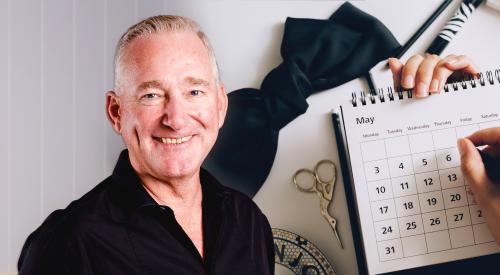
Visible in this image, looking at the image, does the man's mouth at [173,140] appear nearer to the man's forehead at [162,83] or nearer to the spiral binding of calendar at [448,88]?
the man's forehead at [162,83]

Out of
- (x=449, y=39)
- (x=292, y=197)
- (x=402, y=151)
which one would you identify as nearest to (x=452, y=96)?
(x=402, y=151)

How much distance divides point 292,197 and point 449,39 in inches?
23.9

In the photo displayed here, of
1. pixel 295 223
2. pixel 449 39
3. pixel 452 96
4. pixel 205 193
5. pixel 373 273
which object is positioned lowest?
pixel 373 273

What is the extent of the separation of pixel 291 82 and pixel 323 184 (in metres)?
0.29

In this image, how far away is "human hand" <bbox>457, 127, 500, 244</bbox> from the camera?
96cm

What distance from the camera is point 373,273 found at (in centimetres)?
99

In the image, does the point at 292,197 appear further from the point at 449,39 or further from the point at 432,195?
the point at 449,39

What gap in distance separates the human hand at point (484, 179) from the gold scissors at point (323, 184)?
0.38 m

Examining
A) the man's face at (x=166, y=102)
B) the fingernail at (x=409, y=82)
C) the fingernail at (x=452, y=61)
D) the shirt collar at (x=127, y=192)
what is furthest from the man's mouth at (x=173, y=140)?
the fingernail at (x=452, y=61)

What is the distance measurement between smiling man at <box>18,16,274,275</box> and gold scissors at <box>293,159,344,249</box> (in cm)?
39

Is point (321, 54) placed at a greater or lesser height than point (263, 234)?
greater

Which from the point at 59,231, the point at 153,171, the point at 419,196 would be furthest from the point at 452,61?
the point at 59,231

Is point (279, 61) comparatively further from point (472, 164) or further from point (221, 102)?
point (472, 164)

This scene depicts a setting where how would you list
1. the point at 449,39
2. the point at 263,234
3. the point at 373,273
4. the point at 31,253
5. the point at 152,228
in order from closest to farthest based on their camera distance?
1. the point at 31,253
2. the point at 152,228
3. the point at 373,273
4. the point at 263,234
5. the point at 449,39
